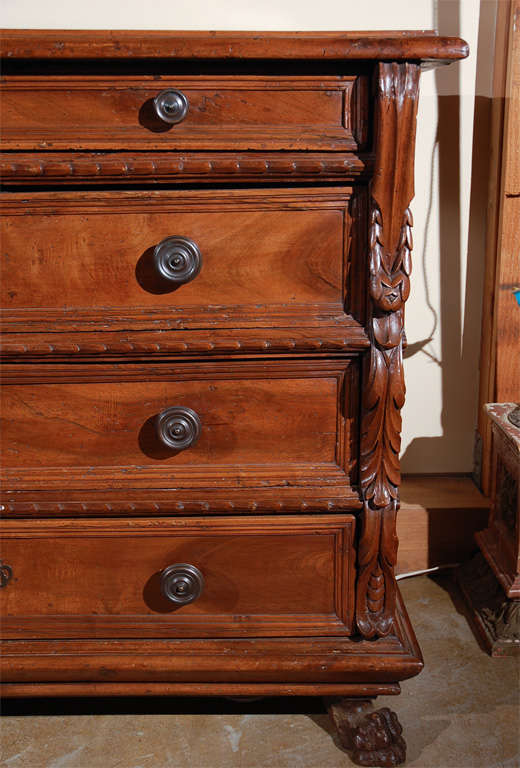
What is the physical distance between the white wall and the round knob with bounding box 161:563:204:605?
0.76m

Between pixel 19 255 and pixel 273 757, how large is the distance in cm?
89

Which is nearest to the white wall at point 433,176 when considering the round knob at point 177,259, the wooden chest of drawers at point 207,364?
the wooden chest of drawers at point 207,364

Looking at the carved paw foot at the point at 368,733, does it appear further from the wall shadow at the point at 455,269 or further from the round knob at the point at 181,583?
the wall shadow at the point at 455,269

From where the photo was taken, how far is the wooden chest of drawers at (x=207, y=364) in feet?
3.09

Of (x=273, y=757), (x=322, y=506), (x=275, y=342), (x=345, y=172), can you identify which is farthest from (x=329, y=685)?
(x=345, y=172)

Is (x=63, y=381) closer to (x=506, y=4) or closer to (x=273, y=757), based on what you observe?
(x=273, y=757)

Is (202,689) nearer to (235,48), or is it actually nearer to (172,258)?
(172,258)

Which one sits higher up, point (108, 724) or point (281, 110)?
point (281, 110)

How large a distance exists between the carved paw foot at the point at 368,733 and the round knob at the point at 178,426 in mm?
528

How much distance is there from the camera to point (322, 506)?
107 centimetres

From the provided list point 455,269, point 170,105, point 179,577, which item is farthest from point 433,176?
point 179,577

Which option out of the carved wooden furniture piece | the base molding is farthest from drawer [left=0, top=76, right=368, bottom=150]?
the base molding

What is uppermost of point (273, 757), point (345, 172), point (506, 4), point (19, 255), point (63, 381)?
point (506, 4)

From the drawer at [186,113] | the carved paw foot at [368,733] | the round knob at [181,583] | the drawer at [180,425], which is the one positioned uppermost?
the drawer at [186,113]
